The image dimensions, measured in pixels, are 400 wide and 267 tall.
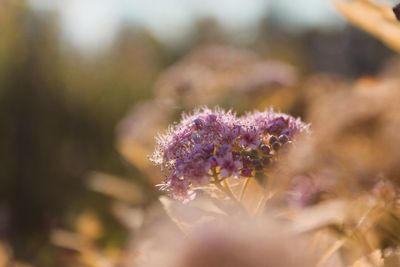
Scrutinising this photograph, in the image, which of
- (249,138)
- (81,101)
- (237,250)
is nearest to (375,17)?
(249,138)

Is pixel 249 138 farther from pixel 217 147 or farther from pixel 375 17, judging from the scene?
pixel 375 17

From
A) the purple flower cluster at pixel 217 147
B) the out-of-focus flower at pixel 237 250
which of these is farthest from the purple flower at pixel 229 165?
the out-of-focus flower at pixel 237 250

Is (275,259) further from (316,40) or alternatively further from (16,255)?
(316,40)

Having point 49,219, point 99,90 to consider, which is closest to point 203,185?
point 49,219

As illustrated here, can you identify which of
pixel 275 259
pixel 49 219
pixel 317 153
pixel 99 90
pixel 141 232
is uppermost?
pixel 99 90

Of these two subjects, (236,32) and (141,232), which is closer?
(141,232)

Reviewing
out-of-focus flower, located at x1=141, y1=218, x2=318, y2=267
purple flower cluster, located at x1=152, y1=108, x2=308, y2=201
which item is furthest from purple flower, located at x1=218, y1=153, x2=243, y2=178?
out-of-focus flower, located at x1=141, y1=218, x2=318, y2=267

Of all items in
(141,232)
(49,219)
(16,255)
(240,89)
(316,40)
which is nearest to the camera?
(141,232)
